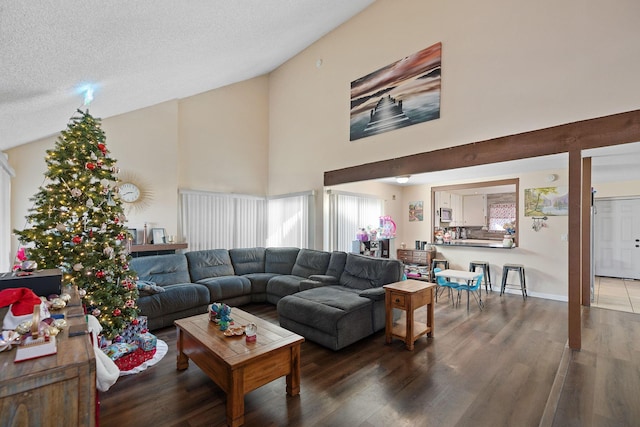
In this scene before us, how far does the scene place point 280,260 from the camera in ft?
18.2

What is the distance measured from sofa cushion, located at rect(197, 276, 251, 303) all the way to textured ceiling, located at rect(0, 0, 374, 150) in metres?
2.84

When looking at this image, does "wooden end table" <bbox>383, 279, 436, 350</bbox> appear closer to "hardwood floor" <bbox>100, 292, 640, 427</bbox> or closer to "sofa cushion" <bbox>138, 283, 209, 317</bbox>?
"hardwood floor" <bbox>100, 292, 640, 427</bbox>

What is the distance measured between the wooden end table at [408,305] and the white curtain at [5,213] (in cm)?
491

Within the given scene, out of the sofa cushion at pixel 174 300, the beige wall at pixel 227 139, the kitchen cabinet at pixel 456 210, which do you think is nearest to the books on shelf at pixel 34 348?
the sofa cushion at pixel 174 300

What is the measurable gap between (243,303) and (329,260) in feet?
5.28

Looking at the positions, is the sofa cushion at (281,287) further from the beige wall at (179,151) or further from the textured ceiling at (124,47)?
the textured ceiling at (124,47)

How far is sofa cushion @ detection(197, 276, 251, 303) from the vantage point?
14.2ft

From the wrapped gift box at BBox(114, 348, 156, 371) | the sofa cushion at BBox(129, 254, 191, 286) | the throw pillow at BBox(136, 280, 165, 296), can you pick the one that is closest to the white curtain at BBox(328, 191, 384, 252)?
the sofa cushion at BBox(129, 254, 191, 286)

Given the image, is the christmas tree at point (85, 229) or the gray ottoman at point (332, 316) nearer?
the christmas tree at point (85, 229)

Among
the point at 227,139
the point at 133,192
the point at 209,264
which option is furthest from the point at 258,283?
the point at 227,139

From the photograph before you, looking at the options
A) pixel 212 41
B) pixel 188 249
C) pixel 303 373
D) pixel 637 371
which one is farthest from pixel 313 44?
pixel 637 371

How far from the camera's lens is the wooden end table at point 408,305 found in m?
3.18

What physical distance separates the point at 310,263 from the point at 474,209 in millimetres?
6243

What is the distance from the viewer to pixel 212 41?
3.43m
